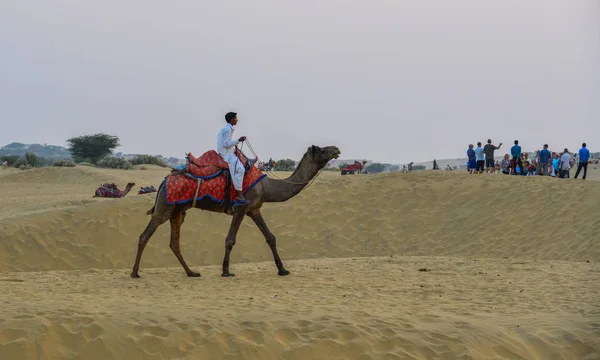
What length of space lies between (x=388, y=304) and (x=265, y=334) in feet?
8.18

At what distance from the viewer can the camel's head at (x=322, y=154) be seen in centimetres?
1318

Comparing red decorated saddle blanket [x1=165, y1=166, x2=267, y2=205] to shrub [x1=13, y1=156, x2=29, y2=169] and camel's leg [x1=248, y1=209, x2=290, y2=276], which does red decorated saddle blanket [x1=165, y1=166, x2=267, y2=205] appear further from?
shrub [x1=13, y1=156, x2=29, y2=169]

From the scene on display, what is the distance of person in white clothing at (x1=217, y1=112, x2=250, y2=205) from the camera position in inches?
503

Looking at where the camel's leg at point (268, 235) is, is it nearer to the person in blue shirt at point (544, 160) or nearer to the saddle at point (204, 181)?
the saddle at point (204, 181)

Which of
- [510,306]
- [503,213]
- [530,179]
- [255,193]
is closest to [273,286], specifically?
[255,193]

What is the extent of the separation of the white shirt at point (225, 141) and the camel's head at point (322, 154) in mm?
1548

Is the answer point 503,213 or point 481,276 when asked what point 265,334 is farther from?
point 503,213

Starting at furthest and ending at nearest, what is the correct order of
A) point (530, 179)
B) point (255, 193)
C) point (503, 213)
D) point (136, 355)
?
point (530, 179), point (503, 213), point (255, 193), point (136, 355)

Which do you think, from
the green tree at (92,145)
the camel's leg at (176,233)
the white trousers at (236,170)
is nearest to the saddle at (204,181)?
the white trousers at (236,170)

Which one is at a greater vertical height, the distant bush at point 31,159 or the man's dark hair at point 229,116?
the man's dark hair at point 229,116

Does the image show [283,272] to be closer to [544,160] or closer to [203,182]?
[203,182]

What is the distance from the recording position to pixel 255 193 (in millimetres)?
13031

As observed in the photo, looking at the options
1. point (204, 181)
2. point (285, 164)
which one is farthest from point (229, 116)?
point (285, 164)

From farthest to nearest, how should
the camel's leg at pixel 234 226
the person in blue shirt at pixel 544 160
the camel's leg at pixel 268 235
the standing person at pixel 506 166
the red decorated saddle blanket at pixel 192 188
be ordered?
the standing person at pixel 506 166
the person in blue shirt at pixel 544 160
the camel's leg at pixel 268 235
the camel's leg at pixel 234 226
the red decorated saddle blanket at pixel 192 188
